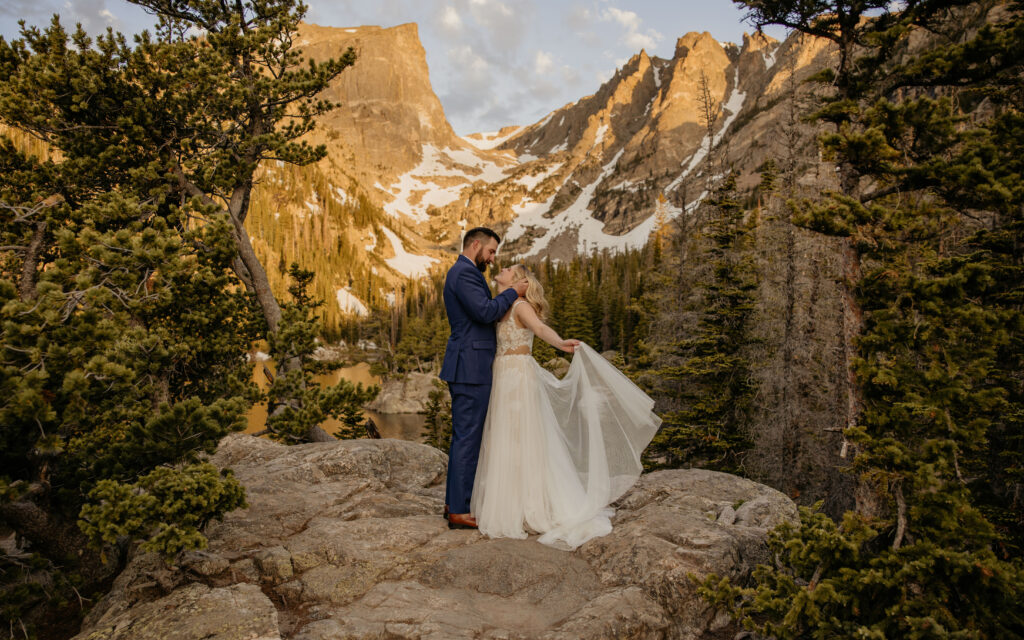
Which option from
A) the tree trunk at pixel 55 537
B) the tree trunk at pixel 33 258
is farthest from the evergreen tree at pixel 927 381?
the tree trunk at pixel 33 258

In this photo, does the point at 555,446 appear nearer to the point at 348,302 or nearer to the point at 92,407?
the point at 92,407

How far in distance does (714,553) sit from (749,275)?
11472mm

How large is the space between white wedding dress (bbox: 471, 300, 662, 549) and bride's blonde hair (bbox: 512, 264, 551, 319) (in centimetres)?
16

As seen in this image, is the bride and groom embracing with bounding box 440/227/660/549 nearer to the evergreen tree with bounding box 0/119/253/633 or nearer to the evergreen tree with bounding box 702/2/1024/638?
the evergreen tree with bounding box 702/2/1024/638

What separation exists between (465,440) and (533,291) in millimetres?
1733

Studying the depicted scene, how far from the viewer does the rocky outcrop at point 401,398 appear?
52531 millimetres

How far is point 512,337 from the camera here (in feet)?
17.4

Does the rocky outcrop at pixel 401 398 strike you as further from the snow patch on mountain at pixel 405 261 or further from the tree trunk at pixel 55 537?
the snow patch on mountain at pixel 405 261

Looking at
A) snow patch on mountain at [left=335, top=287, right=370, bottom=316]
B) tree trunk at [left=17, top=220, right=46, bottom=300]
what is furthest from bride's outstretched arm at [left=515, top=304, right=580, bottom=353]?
snow patch on mountain at [left=335, top=287, right=370, bottom=316]

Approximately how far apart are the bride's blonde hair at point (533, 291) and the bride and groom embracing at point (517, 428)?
11 mm

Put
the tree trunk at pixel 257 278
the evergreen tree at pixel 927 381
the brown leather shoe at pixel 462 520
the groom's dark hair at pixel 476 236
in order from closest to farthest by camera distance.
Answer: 1. the evergreen tree at pixel 927 381
2. the brown leather shoe at pixel 462 520
3. the groom's dark hair at pixel 476 236
4. the tree trunk at pixel 257 278

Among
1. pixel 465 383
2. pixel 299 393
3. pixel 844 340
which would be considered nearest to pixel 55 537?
pixel 299 393

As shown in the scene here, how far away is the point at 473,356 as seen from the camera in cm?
519

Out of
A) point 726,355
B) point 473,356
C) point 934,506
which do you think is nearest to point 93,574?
point 473,356
